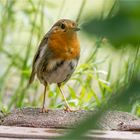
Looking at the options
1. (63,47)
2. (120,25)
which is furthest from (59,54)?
(120,25)

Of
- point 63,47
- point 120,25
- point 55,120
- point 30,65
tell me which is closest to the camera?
point 120,25

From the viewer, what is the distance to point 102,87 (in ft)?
13.7

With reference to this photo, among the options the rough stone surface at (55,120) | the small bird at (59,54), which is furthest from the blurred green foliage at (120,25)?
the small bird at (59,54)

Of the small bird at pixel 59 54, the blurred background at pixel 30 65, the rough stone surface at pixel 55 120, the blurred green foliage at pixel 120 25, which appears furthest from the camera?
the blurred background at pixel 30 65

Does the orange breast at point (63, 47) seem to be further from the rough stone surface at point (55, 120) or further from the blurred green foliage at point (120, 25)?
the blurred green foliage at point (120, 25)

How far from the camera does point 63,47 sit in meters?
3.51

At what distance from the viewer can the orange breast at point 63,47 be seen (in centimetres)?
350

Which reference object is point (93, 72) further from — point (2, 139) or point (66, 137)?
point (66, 137)

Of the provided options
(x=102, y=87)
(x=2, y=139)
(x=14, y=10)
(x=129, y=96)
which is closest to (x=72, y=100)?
(x=102, y=87)

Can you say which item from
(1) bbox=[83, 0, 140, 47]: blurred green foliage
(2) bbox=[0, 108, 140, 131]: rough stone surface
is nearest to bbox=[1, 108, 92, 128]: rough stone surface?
(2) bbox=[0, 108, 140, 131]: rough stone surface

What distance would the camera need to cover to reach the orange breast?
3.50 m

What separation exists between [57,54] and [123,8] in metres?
3.16

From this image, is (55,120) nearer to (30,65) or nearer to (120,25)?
(30,65)

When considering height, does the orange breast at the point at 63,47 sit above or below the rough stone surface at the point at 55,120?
above
